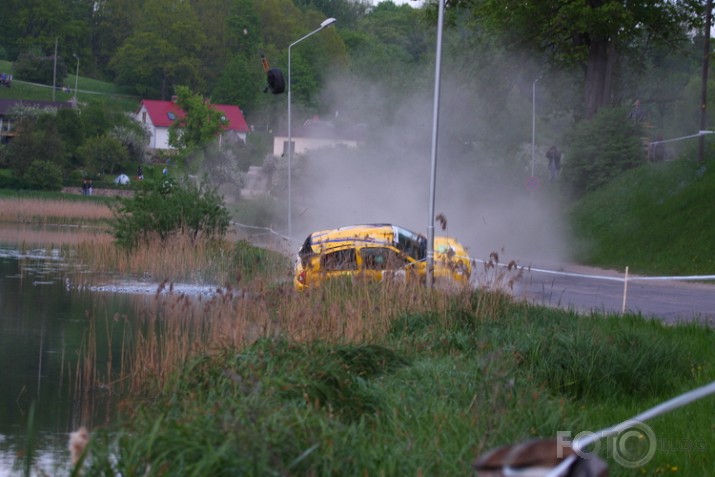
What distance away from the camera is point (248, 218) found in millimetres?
53031

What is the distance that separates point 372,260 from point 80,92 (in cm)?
11177

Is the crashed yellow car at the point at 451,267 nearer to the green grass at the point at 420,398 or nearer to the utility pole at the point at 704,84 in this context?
the green grass at the point at 420,398

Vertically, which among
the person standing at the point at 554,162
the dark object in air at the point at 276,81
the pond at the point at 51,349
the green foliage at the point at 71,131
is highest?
the green foliage at the point at 71,131

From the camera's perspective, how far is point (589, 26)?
38.9 meters

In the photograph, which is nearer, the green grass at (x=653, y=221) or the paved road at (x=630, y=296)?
the paved road at (x=630, y=296)

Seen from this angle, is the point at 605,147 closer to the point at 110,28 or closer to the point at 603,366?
the point at 603,366

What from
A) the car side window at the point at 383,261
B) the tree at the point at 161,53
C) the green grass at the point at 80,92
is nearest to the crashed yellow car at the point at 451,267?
the car side window at the point at 383,261

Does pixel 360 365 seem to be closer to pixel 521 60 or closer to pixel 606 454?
pixel 606 454

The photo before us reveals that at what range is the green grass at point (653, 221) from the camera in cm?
2980

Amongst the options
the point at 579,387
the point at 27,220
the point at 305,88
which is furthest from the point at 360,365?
the point at 305,88

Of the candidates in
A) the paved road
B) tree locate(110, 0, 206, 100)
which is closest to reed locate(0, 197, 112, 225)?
the paved road

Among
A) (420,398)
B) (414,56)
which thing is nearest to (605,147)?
(420,398)

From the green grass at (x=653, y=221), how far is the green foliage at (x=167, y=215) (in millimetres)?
12213

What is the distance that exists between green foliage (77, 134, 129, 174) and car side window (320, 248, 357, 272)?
6883cm
